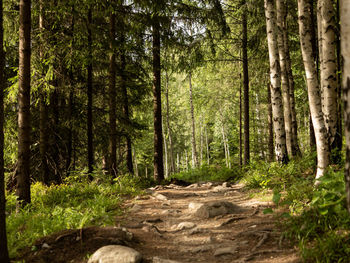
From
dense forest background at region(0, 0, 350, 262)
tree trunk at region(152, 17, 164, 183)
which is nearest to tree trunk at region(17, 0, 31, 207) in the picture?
dense forest background at region(0, 0, 350, 262)

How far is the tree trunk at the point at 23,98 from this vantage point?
6.25 metres

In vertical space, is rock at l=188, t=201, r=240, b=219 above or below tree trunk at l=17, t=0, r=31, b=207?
below

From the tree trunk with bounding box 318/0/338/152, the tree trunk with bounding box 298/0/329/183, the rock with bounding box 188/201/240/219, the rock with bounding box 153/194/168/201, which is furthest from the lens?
the rock with bounding box 153/194/168/201

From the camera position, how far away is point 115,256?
10.9ft

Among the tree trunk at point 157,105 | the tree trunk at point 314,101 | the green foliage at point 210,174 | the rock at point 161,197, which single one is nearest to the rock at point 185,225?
the rock at point 161,197

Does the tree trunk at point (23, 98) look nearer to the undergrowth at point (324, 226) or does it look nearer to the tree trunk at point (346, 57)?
the undergrowth at point (324, 226)

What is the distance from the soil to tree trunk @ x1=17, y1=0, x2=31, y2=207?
266 cm

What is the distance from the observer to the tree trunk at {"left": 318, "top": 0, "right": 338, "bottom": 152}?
618cm

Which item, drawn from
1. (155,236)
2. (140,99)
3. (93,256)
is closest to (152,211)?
(155,236)

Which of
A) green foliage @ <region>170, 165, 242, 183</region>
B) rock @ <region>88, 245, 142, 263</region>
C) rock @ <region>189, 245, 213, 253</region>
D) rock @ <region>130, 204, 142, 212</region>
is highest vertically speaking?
rock @ <region>88, 245, 142, 263</region>

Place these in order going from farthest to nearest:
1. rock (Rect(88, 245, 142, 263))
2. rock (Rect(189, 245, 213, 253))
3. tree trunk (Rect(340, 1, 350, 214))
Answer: rock (Rect(189, 245, 213, 253)) < rock (Rect(88, 245, 142, 263)) < tree trunk (Rect(340, 1, 350, 214))

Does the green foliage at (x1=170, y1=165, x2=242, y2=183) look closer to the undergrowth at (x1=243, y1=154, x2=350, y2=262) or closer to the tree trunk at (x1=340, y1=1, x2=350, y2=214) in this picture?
the undergrowth at (x1=243, y1=154, x2=350, y2=262)

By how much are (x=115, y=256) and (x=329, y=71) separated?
6026 mm

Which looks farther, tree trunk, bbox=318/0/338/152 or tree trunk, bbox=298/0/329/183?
tree trunk, bbox=318/0/338/152
